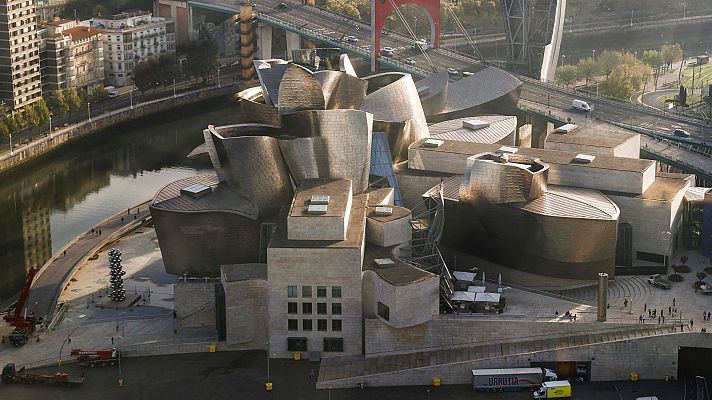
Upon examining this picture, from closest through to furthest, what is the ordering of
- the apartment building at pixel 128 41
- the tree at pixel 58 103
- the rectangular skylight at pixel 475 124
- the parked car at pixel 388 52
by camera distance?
the rectangular skylight at pixel 475 124 → the tree at pixel 58 103 → the parked car at pixel 388 52 → the apartment building at pixel 128 41

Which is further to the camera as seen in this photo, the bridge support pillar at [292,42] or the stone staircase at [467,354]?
the bridge support pillar at [292,42]

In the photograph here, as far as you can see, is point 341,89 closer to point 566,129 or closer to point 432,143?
point 432,143

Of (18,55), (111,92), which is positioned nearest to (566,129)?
(18,55)

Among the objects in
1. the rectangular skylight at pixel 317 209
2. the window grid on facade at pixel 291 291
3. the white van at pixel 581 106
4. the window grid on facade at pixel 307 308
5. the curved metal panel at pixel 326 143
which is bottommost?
the window grid on facade at pixel 307 308

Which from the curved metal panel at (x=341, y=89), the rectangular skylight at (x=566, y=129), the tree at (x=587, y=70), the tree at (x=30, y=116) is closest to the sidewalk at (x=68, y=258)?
the curved metal panel at (x=341, y=89)

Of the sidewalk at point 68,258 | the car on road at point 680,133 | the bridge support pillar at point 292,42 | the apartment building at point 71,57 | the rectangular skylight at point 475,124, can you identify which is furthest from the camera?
the bridge support pillar at point 292,42

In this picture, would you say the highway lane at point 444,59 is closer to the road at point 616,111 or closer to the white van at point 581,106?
the road at point 616,111
